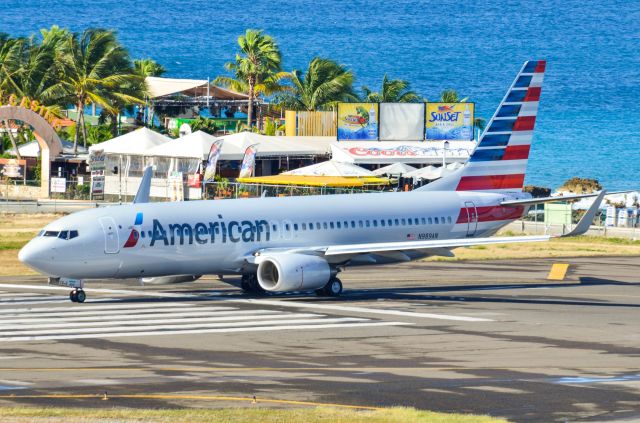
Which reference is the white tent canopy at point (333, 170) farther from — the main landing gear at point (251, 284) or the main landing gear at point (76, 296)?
the main landing gear at point (76, 296)

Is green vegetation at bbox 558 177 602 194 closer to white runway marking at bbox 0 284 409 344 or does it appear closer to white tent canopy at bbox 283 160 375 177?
white tent canopy at bbox 283 160 375 177

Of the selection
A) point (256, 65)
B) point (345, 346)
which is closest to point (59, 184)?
point (256, 65)

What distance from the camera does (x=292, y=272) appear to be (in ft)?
149

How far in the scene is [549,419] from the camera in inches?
1002

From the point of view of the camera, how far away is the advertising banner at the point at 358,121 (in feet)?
330

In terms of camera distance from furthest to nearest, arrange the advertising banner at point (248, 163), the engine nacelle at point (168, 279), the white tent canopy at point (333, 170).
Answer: the advertising banner at point (248, 163) < the white tent canopy at point (333, 170) < the engine nacelle at point (168, 279)

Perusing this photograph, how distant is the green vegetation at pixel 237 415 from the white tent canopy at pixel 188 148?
222ft

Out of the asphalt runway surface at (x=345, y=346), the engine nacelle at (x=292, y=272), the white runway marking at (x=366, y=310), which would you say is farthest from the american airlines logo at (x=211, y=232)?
the white runway marking at (x=366, y=310)

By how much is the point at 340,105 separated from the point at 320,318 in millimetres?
59190

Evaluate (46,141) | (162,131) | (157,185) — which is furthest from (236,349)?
(162,131)

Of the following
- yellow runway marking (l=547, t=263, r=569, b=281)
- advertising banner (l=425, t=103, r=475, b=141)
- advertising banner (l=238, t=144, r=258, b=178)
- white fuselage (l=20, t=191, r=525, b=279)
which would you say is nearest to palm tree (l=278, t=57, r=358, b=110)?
advertising banner (l=425, t=103, r=475, b=141)

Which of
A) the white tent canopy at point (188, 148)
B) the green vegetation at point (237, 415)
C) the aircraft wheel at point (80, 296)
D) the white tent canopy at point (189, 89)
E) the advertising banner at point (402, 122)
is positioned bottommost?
the green vegetation at point (237, 415)

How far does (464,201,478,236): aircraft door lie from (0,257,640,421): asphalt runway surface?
233cm

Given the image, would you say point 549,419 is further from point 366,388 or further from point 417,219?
point 417,219
